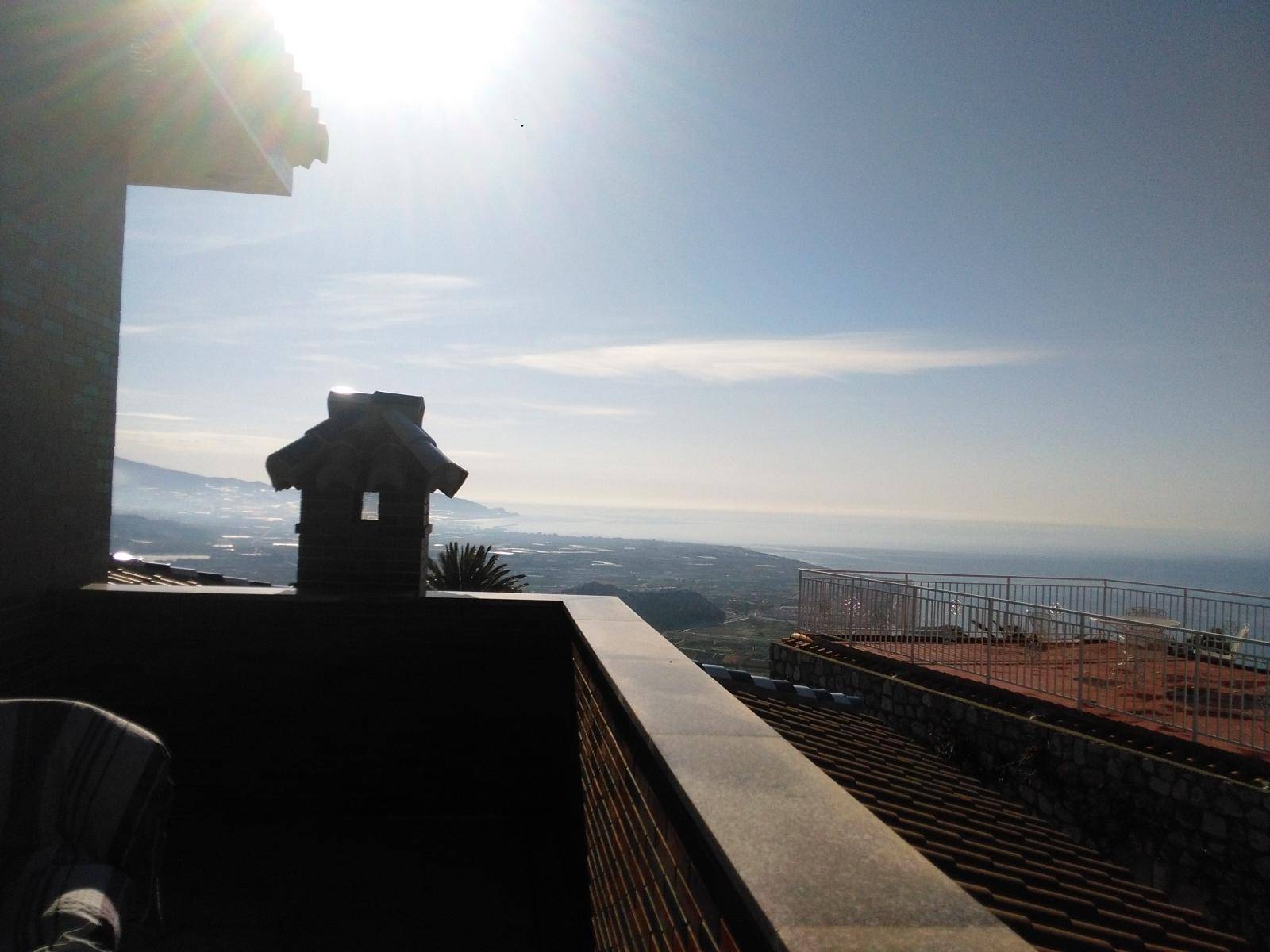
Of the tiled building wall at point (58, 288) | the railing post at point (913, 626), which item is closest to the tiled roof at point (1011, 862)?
the tiled building wall at point (58, 288)

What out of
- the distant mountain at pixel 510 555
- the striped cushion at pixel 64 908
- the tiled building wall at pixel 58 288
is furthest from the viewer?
the distant mountain at pixel 510 555

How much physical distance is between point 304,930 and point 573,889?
1.19 m

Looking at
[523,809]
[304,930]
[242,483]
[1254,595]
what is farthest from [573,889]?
[242,483]

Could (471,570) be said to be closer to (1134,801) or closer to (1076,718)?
(1076,718)

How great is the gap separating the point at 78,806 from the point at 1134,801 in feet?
28.3

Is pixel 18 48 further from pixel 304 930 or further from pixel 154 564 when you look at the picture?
pixel 154 564

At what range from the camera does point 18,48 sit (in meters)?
3.84

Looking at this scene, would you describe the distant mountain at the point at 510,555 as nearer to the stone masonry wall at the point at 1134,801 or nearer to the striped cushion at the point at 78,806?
the stone masonry wall at the point at 1134,801

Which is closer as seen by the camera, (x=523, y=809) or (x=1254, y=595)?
(x=523, y=809)

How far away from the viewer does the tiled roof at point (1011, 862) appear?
2.15 metres

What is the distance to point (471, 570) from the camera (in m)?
12.3

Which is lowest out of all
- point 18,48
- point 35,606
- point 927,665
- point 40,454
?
point 927,665

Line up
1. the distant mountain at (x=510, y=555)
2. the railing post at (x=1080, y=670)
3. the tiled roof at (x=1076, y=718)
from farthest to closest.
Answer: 1. the distant mountain at (x=510, y=555)
2. the railing post at (x=1080, y=670)
3. the tiled roof at (x=1076, y=718)

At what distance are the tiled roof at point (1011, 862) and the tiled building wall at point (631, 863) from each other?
697 mm
